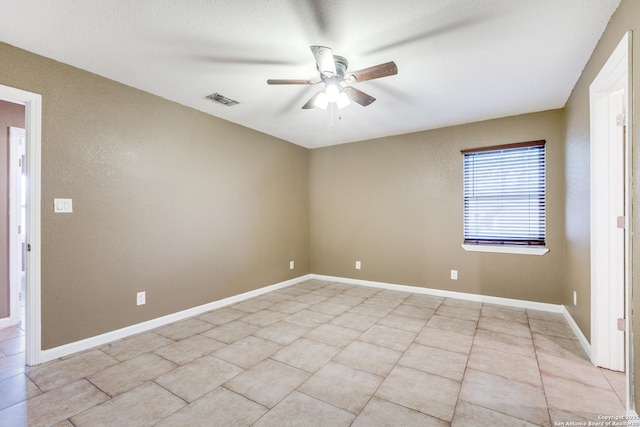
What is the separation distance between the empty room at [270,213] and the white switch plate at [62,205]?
2cm

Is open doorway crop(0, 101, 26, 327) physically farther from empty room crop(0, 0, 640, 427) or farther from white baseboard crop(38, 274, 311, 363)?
white baseboard crop(38, 274, 311, 363)

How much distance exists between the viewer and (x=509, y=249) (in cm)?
383

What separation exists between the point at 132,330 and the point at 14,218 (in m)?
1.90

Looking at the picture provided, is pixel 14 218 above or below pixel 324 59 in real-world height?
below

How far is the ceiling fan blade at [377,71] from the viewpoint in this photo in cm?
202

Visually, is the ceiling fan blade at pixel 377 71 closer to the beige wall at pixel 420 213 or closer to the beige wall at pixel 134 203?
the beige wall at pixel 134 203

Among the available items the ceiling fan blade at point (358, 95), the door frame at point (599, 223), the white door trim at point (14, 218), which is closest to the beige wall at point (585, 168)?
the door frame at point (599, 223)

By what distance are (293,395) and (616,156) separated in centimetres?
290

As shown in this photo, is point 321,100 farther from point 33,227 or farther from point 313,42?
point 33,227

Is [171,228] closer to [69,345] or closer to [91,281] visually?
[91,281]

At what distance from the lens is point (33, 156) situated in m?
2.35

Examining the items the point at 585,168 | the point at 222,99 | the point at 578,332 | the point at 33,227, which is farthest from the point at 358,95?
the point at 578,332

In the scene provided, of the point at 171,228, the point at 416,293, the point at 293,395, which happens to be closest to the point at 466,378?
the point at 293,395

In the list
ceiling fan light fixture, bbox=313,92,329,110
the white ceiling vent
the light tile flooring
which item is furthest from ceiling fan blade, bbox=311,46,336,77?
the light tile flooring
